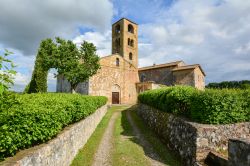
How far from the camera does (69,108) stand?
9.05m

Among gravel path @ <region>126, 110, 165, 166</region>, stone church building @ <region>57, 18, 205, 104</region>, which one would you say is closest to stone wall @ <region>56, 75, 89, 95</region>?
stone church building @ <region>57, 18, 205, 104</region>

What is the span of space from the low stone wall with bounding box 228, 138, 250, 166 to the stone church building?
27.9 m

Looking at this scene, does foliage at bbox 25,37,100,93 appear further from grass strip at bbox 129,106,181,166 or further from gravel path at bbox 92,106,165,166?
grass strip at bbox 129,106,181,166

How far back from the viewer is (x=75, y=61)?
25.1 m

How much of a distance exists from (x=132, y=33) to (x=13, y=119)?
48.7 meters

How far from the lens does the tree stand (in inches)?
966

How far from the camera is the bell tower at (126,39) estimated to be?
48.9 metres

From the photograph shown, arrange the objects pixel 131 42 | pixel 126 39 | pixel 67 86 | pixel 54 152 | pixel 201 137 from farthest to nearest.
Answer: pixel 131 42
pixel 126 39
pixel 67 86
pixel 201 137
pixel 54 152

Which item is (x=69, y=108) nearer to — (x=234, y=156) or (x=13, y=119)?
(x=13, y=119)

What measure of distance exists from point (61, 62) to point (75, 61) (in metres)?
1.72

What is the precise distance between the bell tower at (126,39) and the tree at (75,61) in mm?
22121

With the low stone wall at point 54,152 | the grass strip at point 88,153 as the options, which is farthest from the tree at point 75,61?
Result: the low stone wall at point 54,152

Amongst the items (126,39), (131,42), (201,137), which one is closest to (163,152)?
(201,137)

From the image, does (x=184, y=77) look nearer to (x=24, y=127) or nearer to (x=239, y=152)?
(x=239, y=152)
